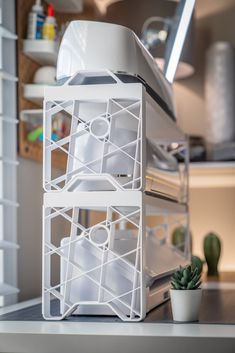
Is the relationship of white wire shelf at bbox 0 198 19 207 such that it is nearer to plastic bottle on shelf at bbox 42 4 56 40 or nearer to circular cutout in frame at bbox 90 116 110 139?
circular cutout in frame at bbox 90 116 110 139

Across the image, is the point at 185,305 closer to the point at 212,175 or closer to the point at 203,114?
the point at 212,175

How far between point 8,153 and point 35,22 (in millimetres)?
434

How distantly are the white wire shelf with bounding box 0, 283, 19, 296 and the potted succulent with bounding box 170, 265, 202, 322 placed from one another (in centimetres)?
53

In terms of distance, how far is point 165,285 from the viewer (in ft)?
6.20

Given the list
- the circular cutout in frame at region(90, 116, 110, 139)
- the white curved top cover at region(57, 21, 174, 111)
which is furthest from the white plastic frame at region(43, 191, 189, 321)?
the white curved top cover at region(57, 21, 174, 111)

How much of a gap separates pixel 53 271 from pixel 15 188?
0.52 m

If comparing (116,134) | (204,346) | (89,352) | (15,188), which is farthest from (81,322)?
(15,188)

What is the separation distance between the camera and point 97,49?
151 cm

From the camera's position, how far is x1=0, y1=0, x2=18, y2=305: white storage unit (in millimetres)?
1926

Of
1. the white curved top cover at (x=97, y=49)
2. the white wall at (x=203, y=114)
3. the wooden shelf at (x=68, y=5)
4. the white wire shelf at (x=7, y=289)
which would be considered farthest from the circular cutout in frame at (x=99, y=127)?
the white wall at (x=203, y=114)

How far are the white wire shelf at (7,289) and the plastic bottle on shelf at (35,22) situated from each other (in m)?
0.74

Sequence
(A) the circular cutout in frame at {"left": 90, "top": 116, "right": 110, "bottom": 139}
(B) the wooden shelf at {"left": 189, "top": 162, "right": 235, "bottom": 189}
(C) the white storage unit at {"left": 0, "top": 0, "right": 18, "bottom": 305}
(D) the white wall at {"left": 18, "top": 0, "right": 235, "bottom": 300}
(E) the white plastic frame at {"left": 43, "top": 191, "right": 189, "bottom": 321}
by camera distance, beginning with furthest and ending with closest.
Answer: (D) the white wall at {"left": 18, "top": 0, "right": 235, "bottom": 300} < (B) the wooden shelf at {"left": 189, "top": 162, "right": 235, "bottom": 189} < (C) the white storage unit at {"left": 0, "top": 0, "right": 18, "bottom": 305} < (A) the circular cutout in frame at {"left": 90, "top": 116, "right": 110, "bottom": 139} < (E) the white plastic frame at {"left": 43, "top": 191, "right": 189, "bottom": 321}

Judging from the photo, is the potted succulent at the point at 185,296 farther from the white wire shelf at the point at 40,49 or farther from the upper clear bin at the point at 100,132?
the white wire shelf at the point at 40,49

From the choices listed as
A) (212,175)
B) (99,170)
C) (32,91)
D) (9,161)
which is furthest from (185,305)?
(212,175)
